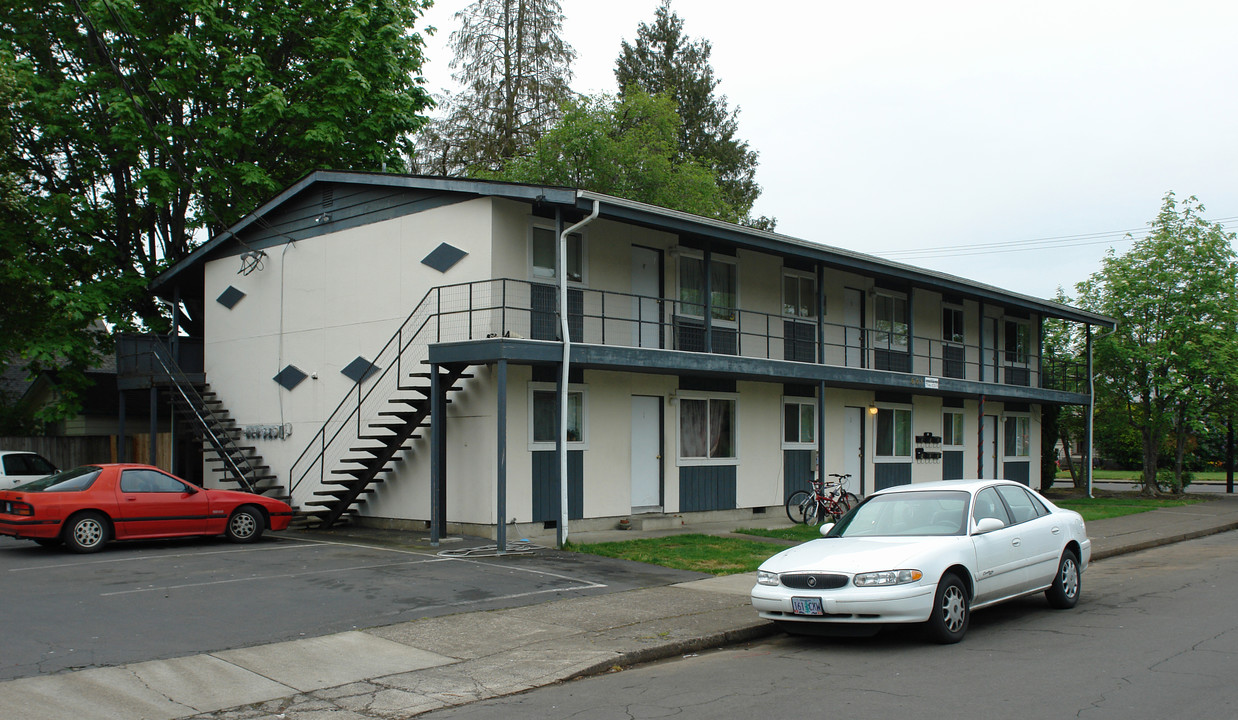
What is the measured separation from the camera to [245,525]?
1630cm

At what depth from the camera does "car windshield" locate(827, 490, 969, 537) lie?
9391mm

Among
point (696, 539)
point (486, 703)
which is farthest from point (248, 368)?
point (486, 703)

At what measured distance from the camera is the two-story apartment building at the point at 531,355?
54.4 ft

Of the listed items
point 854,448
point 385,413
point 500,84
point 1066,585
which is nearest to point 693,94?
point 500,84

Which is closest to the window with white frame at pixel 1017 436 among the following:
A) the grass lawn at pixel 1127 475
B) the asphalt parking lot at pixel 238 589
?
the grass lawn at pixel 1127 475

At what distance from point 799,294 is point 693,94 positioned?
27.3 meters

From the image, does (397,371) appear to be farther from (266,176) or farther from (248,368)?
(266,176)

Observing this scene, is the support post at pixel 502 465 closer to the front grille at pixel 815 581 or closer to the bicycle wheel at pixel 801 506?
the front grille at pixel 815 581

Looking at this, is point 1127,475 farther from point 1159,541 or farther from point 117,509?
point 117,509

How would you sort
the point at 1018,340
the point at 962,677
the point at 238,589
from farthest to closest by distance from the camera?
the point at 1018,340
the point at 238,589
the point at 962,677

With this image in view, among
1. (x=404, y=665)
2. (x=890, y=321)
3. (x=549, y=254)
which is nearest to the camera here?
(x=404, y=665)

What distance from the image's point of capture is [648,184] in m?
36.9

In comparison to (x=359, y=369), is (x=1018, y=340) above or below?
above

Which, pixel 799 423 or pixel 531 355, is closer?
pixel 531 355
